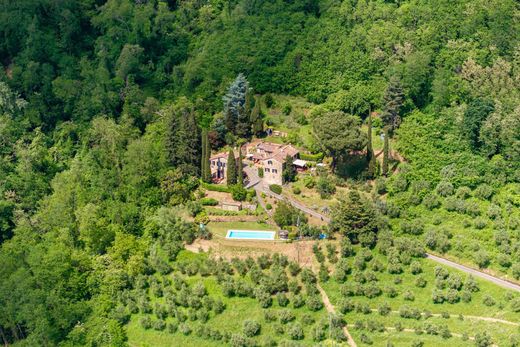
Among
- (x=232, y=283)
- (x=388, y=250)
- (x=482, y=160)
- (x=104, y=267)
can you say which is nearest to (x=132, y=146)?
(x=104, y=267)

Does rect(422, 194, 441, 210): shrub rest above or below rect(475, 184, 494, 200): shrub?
below

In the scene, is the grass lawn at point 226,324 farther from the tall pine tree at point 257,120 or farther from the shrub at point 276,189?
the tall pine tree at point 257,120

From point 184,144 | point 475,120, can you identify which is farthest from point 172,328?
point 475,120

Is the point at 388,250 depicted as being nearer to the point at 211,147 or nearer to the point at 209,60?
the point at 211,147

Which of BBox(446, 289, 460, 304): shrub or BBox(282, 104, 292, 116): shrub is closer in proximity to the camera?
BBox(446, 289, 460, 304): shrub

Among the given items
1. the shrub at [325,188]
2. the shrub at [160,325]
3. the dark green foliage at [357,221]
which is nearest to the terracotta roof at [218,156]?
the shrub at [325,188]

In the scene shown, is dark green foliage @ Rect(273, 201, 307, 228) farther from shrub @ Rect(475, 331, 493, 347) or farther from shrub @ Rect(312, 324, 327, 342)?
shrub @ Rect(475, 331, 493, 347)

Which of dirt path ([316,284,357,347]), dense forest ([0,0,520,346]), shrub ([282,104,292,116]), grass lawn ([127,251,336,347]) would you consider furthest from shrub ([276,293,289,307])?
shrub ([282,104,292,116])
